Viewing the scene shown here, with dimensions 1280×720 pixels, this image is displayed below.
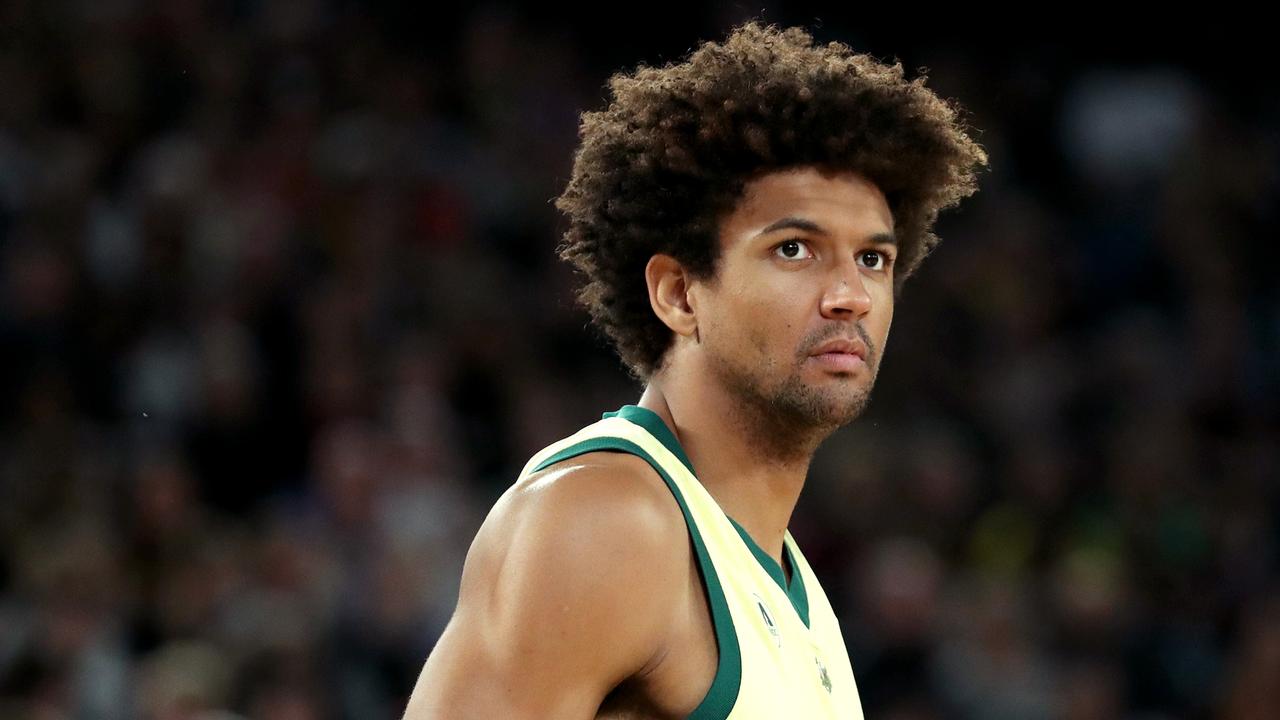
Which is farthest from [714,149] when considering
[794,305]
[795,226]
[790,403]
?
[790,403]

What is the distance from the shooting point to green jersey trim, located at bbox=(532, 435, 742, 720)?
9.01ft

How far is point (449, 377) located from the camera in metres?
8.07

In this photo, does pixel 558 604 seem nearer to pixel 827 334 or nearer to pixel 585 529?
pixel 585 529

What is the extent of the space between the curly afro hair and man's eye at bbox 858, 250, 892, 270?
14 cm

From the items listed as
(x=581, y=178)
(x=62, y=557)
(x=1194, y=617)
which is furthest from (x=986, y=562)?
(x=581, y=178)

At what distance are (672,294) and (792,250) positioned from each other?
0.82 ft

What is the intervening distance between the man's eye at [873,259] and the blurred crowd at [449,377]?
3.62 m

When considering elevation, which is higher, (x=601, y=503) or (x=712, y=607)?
(x=601, y=503)


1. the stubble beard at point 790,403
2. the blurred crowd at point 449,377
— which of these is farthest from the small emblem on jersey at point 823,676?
the blurred crowd at point 449,377

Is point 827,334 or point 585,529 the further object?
point 827,334

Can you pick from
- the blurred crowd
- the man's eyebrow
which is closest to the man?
the man's eyebrow

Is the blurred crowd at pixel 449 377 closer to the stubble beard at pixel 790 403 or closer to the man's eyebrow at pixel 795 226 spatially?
the stubble beard at pixel 790 403

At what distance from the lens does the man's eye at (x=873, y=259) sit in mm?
3199

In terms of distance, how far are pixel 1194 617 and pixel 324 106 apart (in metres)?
4.76
